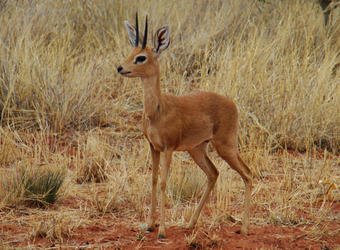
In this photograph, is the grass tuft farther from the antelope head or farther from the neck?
the antelope head

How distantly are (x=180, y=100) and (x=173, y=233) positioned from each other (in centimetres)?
113

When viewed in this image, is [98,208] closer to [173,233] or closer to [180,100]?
[173,233]

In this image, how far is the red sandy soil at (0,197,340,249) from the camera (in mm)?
4469

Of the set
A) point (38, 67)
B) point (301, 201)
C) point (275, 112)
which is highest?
point (38, 67)

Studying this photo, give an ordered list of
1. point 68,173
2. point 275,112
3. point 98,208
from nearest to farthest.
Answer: point 98,208, point 68,173, point 275,112

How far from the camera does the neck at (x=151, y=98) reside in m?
4.46

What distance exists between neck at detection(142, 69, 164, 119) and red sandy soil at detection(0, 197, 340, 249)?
39.8 inches

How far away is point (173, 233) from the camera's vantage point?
4781mm

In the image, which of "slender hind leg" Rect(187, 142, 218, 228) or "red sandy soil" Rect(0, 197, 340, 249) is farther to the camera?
"slender hind leg" Rect(187, 142, 218, 228)

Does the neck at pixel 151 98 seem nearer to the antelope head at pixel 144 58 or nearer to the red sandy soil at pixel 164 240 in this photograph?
the antelope head at pixel 144 58

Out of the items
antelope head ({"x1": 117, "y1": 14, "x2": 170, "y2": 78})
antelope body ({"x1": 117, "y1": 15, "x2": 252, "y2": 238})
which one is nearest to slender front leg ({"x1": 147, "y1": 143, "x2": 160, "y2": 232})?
antelope body ({"x1": 117, "y1": 15, "x2": 252, "y2": 238})

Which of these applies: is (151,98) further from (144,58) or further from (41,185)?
(41,185)

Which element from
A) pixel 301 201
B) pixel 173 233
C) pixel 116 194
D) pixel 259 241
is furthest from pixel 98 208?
pixel 301 201

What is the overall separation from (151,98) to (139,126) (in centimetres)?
393
